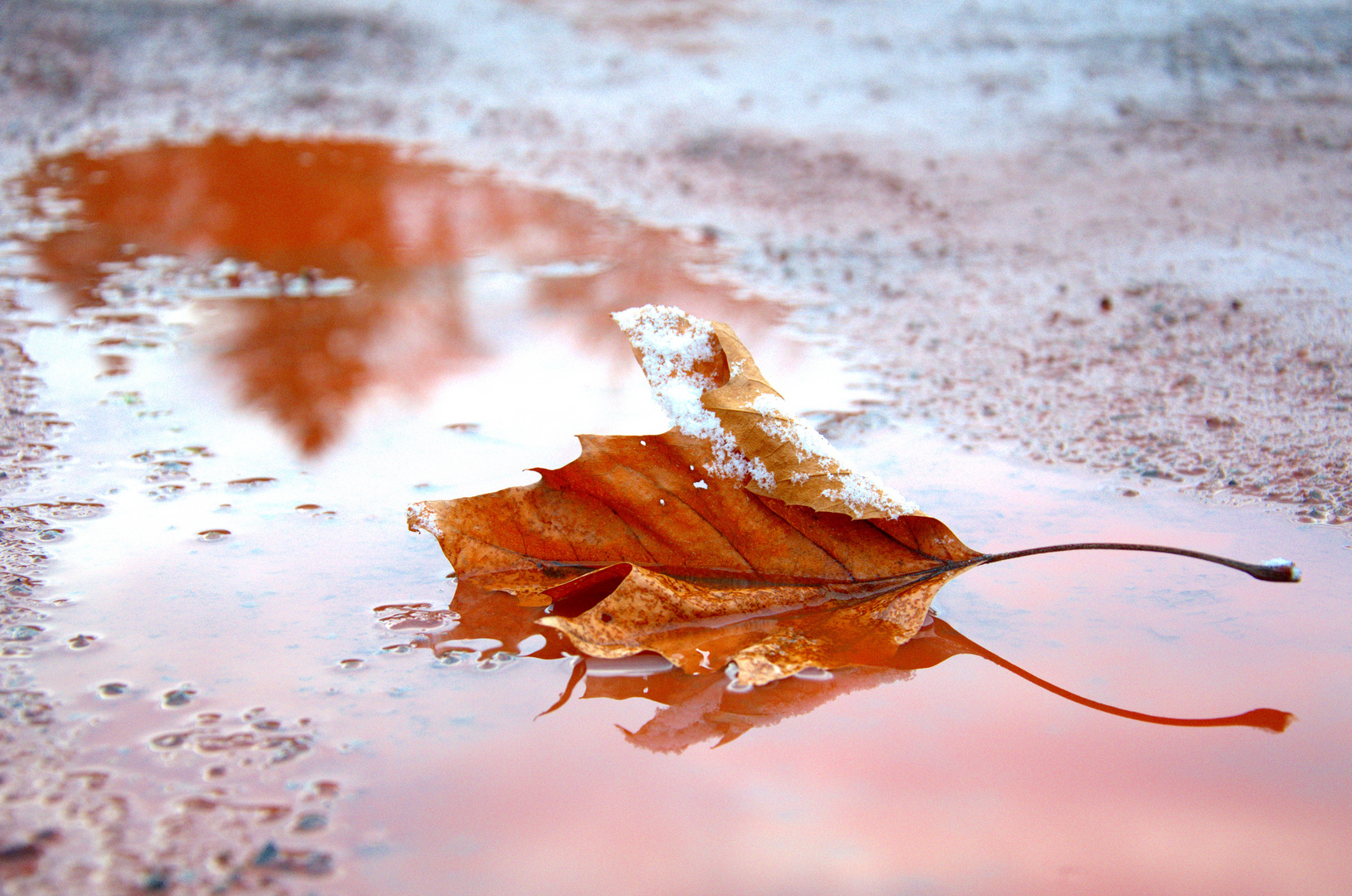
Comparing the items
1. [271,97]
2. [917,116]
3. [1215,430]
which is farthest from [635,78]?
[1215,430]

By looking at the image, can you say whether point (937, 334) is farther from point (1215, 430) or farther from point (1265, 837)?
point (1265, 837)

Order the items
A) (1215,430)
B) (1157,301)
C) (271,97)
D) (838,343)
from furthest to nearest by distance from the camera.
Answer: (271,97), (1157,301), (838,343), (1215,430)

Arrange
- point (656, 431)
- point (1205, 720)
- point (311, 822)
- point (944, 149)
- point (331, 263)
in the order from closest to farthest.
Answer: point (311, 822) < point (1205, 720) < point (656, 431) < point (331, 263) < point (944, 149)

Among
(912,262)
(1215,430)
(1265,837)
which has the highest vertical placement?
(912,262)

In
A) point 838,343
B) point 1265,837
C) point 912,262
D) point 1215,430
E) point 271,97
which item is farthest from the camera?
point 271,97

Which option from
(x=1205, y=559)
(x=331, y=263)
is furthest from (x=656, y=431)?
(x=331, y=263)

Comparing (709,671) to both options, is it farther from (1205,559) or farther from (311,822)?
(1205,559)

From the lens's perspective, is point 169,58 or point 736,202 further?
point 169,58

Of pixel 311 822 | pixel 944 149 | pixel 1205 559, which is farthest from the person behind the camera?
pixel 944 149
